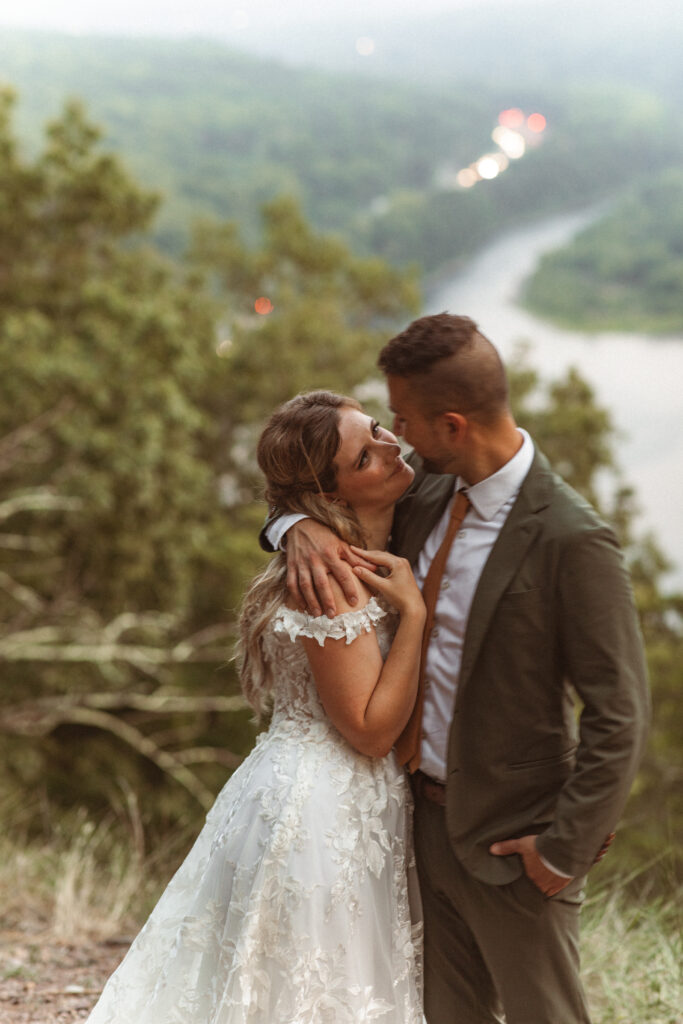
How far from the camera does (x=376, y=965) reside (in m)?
2.21

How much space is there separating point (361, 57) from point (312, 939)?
195 feet

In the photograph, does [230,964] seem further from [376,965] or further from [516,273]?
[516,273]

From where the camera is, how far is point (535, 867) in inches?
79.4

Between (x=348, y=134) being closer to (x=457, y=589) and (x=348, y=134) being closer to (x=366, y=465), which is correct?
(x=366, y=465)

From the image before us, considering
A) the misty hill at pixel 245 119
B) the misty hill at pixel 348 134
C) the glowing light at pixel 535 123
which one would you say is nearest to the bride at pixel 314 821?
the misty hill at pixel 348 134

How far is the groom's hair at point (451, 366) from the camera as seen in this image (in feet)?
6.84

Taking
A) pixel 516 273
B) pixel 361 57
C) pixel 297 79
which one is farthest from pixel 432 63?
pixel 516 273

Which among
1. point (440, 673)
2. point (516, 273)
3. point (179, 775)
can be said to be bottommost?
point (179, 775)

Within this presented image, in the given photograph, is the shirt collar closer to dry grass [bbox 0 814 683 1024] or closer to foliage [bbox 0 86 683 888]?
dry grass [bbox 0 814 683 1024]

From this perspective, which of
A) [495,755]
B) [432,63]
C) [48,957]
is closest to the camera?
[495,755]

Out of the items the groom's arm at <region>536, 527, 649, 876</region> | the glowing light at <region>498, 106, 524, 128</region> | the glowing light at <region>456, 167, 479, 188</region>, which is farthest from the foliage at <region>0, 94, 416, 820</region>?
the glowing light at <region>498, 106, 524, 128</region>

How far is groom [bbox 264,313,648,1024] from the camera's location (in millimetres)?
1947

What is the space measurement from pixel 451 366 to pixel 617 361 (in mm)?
40297

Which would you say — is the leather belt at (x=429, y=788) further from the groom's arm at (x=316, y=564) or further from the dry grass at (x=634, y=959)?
the dry grass at (x=634, y=959)
